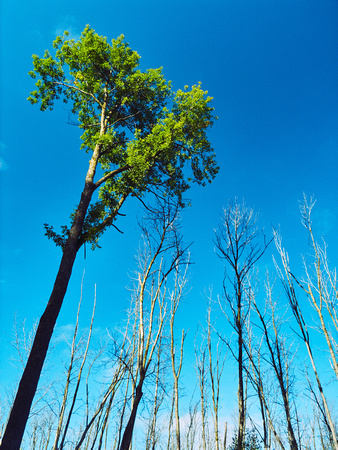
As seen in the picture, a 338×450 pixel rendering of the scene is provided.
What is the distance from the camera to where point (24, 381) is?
3.59 metres

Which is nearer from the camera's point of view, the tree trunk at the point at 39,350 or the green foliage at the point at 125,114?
the tree trunk at the point at 39,350

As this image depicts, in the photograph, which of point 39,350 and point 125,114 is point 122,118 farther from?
point 39,350

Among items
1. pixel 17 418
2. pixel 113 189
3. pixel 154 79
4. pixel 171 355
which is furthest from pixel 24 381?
pixel 171 355

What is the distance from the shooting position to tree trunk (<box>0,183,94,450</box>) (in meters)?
3.28

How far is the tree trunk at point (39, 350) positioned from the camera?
3282 mm

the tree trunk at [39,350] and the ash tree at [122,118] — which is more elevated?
the ash tree at [122,118]

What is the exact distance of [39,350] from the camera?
12.6 ft

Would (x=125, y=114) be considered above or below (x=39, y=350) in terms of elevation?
above

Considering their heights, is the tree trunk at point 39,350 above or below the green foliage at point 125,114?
below

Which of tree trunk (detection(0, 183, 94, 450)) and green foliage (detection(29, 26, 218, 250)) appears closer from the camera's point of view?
tree trunk (detection(0, 183, 94, 450))

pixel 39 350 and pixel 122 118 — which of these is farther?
pixel 122 118

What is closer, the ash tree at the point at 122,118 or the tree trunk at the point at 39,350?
the tree trunk at the point at 39,350

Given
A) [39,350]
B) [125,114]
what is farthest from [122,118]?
[39,350]

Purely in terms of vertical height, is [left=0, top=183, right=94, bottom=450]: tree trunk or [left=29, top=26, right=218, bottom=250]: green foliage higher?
[left=29, top=26, right=218, bottom=250]: green foliage
